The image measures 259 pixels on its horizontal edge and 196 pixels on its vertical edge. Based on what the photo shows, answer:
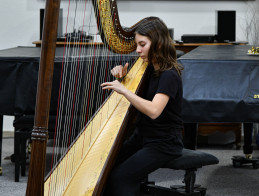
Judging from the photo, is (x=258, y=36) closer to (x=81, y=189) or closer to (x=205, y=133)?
(x=205, y=133)

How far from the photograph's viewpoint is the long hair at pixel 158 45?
2.34 meters

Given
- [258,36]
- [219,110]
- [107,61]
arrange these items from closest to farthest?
[219,110]
[107,61]
[258,36]

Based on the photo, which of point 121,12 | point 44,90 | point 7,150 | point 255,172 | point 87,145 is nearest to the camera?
point 44,90

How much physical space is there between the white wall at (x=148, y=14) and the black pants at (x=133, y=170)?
3552 millimetres

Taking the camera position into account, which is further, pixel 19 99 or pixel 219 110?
pixel 19 99

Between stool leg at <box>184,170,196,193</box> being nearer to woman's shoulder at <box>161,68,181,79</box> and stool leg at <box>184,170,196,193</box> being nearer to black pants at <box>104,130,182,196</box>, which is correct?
black pants at <box>104,130,182,196</box>

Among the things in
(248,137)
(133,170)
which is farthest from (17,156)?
(248,137)

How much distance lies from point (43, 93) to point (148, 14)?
443 centimetres

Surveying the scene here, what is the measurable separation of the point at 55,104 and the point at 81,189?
5.14 ft

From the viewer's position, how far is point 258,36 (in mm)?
5402

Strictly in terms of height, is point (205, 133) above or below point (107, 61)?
below

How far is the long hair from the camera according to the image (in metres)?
2.34

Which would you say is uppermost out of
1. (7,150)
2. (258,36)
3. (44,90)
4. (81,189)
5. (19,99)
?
(258,36)

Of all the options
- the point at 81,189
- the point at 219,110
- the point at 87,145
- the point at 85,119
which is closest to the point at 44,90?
the point at 81,189
